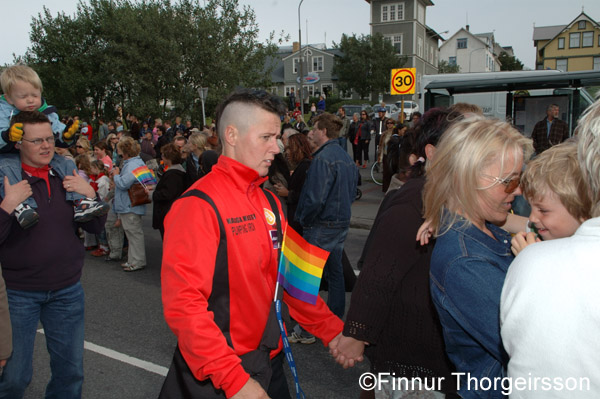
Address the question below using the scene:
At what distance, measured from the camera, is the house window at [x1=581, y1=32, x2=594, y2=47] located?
66125 millimetres

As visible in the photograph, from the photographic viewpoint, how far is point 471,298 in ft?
5.08

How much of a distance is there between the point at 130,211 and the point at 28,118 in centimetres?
442

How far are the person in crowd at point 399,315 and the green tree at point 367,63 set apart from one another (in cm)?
5048

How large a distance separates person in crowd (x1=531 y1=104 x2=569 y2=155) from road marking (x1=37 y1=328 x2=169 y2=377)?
10760mm

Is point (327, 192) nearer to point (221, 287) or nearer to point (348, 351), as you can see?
point (348, 351)

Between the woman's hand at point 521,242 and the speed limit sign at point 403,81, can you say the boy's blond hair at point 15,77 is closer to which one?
the woman's hand at point 521,242

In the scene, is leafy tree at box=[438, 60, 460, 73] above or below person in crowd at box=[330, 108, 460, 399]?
above

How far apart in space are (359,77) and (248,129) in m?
51.6

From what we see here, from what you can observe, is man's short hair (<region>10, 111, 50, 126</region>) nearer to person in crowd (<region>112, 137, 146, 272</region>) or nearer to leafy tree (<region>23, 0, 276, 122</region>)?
person in crowd (<region>112, 137, 146, 272</region>)

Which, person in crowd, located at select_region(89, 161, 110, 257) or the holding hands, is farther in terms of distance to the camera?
person in crowd, located at select_region(89, 161, 110, 257)

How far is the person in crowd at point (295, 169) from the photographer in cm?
532

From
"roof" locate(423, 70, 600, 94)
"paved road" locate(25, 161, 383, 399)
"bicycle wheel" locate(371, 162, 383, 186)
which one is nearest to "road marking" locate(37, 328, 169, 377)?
"paved road" locate(25, 161, 383, 399)

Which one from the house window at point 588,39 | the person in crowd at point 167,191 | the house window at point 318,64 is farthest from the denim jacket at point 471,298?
the house window at point 588,39

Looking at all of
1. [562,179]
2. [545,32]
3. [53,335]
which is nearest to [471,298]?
[562,179]
